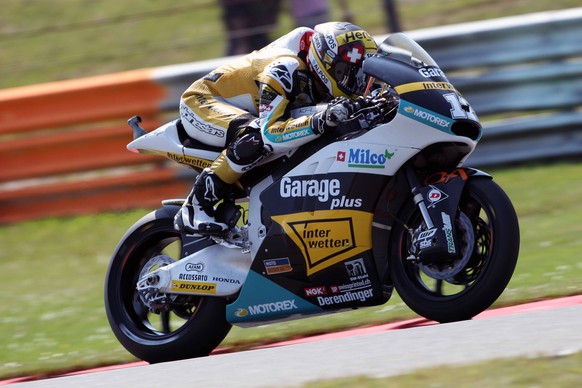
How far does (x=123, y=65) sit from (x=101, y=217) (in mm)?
4820

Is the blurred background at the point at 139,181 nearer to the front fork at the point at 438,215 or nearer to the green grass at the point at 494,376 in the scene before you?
the front fork at the point at 438,215

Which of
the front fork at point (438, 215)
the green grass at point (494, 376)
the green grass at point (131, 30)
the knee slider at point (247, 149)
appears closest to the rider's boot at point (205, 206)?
the knee slider at point (247, 149)

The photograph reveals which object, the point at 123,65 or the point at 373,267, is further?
the point at 123,65

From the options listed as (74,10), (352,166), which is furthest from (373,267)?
(74,10)

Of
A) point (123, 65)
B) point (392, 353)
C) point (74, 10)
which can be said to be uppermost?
point (74, 10)

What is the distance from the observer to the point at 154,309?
6.68 m

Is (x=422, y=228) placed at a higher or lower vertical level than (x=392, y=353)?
higher

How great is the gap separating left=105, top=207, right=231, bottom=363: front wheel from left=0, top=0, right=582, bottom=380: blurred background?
32cm

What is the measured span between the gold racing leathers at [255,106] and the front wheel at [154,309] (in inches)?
22.6

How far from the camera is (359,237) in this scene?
6.02m

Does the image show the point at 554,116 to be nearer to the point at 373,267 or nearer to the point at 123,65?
the point at 373,267

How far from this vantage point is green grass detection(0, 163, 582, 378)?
7.01m

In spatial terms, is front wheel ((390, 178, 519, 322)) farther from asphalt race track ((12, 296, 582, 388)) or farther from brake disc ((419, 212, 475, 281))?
asphalt race track ((12, 296, 582, 388))

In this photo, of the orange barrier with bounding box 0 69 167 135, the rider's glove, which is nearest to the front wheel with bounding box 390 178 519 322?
the rider's glove
